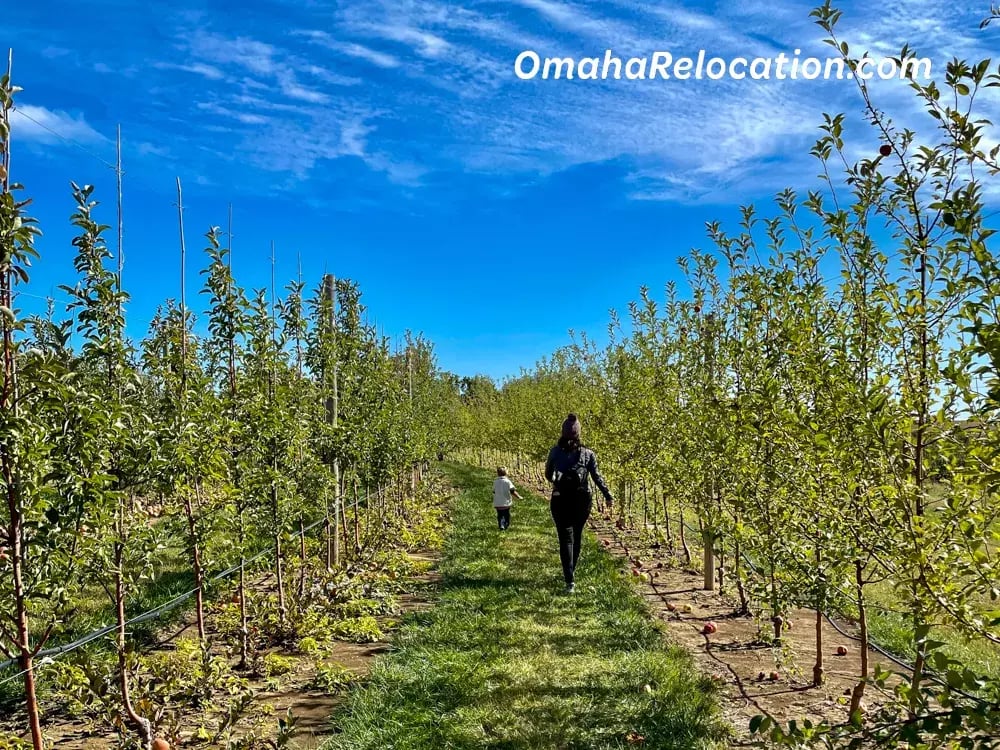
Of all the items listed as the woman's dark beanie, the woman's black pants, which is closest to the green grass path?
the woman's black pants

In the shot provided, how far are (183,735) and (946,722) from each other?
4.42m

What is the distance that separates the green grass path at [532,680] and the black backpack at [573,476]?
120 centimetres

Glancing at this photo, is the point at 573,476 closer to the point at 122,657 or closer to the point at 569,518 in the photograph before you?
the point at 569,518

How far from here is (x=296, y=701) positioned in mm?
4855

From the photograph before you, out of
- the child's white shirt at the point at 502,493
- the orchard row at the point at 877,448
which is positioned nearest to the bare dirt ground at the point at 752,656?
the orchard row at the point at 877,448

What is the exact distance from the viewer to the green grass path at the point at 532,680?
406 centimetres

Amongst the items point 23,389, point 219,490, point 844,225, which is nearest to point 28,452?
point 23,389

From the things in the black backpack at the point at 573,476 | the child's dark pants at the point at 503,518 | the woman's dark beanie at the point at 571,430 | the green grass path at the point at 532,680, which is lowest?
the green grass path at the point at 532,680

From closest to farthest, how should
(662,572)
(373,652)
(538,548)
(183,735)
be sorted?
1. (183,735)
2. (373,652)
3. (662,572)
4. (538,548)

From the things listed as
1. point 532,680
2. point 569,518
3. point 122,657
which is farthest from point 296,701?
point 569,518

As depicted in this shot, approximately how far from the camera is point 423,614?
678 centimetres

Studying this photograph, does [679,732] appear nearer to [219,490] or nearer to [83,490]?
[83,490]

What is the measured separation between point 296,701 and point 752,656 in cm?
382

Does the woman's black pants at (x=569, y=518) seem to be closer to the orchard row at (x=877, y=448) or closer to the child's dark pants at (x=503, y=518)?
the orchard row at (x=877, y=448)
